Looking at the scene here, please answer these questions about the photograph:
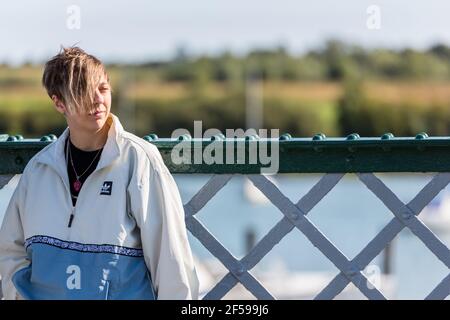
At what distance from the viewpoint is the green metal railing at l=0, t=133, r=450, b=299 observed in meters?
5.66

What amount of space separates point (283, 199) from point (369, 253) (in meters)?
0.49

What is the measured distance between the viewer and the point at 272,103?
236 feet

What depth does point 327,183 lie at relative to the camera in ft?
18.8

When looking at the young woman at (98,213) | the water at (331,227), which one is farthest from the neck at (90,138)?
the water at (331,227)

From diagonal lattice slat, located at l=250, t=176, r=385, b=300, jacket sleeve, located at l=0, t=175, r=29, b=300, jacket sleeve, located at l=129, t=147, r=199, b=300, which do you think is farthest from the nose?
diagonal lattice slat, located at l=250, t=176, r=385, b=300

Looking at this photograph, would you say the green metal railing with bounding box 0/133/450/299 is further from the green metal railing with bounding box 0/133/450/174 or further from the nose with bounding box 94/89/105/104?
the nose with bounding box 94/89/105/104

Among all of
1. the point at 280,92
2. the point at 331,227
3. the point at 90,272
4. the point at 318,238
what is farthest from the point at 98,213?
the point at 280,92

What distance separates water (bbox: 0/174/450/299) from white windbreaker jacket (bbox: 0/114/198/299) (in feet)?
57.3

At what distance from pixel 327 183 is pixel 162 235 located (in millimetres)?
1123

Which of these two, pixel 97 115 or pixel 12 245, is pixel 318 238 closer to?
pixel 97 115

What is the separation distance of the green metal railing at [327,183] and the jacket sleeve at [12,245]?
660 mm

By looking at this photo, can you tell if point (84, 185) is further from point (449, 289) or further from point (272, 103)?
point (272, 103)
